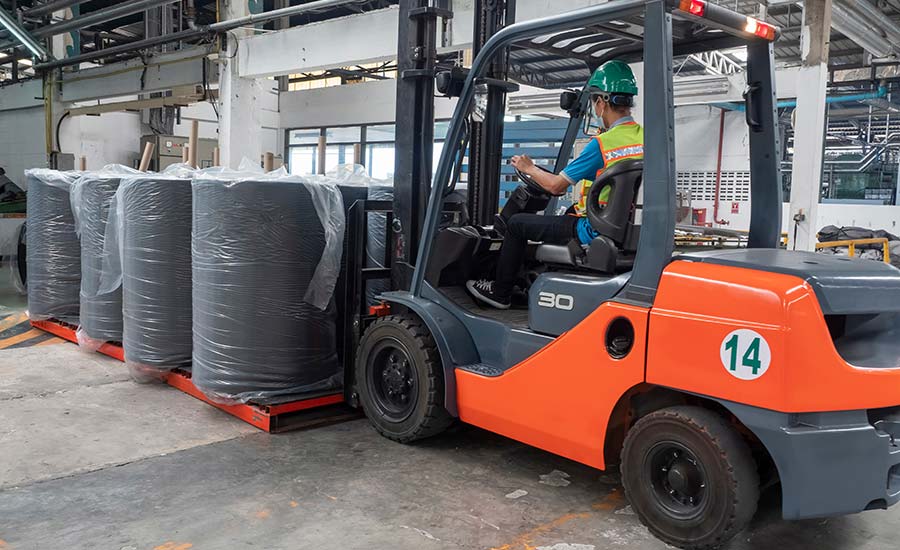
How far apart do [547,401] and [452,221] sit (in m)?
1.27

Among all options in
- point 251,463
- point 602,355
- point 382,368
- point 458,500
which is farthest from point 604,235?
point 251,463

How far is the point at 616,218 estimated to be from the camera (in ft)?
10.1

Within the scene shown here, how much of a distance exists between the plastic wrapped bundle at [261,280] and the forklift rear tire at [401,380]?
416mm

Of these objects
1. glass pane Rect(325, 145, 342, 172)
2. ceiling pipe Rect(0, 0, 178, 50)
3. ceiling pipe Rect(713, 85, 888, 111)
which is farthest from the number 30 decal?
glass pane Rect(325, 145, 342, 172)

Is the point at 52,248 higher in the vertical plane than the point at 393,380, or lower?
higher

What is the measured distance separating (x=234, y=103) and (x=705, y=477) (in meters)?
8.22

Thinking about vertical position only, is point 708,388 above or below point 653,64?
below

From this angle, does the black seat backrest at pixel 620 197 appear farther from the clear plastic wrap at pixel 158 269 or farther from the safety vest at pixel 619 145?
the clear plastic wrap at pixel 158 269

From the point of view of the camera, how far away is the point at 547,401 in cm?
318

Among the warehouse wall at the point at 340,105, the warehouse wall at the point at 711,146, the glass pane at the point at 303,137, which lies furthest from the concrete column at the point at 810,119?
the glass pane at the point at 303,137

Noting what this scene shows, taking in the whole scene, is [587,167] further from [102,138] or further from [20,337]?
[102,138]

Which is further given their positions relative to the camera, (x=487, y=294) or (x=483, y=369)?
(x=487, y=294)

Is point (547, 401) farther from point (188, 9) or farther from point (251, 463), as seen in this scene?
point (188, 9)

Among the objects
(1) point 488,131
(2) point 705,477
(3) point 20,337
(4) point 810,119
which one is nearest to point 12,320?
(3) point 20,337
